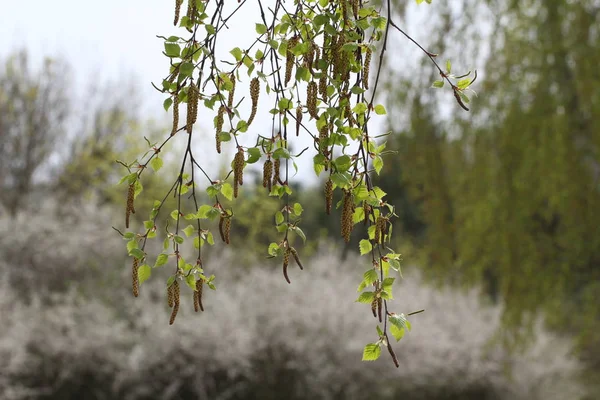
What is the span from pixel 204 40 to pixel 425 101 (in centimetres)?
385

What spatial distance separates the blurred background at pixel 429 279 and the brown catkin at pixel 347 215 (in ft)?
10.8

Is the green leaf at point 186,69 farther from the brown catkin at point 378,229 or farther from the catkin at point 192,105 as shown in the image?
the brown catkin at point 378,229

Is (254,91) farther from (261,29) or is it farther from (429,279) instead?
(429,279)

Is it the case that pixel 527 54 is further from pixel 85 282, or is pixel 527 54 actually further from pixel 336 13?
pixel 85 282

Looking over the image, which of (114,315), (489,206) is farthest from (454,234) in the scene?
(114,315)

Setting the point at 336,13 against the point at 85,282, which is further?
the point at 85,282

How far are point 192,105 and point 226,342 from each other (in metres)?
4.57

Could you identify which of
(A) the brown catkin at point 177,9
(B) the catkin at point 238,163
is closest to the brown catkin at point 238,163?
(B) the catkin at point 238,163

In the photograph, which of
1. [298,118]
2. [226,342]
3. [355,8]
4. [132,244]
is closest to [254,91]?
[298,118]

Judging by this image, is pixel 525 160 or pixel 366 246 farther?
pixel 525 160

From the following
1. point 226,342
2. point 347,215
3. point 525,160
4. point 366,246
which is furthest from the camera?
point 226,342

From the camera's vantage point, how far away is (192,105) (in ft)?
3.48

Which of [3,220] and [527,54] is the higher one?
[527,54]

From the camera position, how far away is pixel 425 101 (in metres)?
4.82
